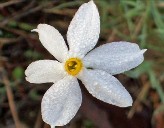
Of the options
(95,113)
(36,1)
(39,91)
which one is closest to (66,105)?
(95,113)

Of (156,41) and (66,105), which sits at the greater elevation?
(66,105)

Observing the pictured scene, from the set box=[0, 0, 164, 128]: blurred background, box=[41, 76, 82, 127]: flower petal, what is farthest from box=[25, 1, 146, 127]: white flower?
Result: box=[0, 0, 164, 128]: blurred background

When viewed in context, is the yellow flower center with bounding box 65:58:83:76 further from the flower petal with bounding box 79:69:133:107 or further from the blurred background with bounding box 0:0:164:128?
the blurred background with bounding box 0:0:164:128

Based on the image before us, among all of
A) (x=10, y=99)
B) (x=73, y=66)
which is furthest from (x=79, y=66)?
(x=10, y=99)

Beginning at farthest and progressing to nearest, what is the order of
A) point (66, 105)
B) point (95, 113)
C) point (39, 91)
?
point (39, 91) → point (95, 113) → point (66, 105)

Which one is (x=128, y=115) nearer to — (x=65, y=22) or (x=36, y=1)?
(x=65, y=22)

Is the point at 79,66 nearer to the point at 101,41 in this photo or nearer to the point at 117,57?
the point at 117,57
